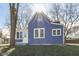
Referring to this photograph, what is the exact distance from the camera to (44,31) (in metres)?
4.17

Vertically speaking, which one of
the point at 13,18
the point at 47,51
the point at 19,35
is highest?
the point at 13,18

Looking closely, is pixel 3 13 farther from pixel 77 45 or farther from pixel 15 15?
pixel 77 45

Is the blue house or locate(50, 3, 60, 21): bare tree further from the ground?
locate(50, 3, 60, 21): bare tree

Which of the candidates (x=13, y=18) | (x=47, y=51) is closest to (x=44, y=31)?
(x=47, y=51)

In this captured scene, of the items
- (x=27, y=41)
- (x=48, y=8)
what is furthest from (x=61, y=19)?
(x=27, y=41)

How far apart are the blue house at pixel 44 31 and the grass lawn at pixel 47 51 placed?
6 cm

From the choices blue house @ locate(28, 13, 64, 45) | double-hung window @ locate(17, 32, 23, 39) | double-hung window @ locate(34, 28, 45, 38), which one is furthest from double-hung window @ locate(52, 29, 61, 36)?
double-hung window @ locate(17, 32, 23, 39)

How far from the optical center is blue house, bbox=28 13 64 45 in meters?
4.16

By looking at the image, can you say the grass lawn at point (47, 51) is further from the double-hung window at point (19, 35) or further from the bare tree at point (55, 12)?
the bare tree at point (55, 12)

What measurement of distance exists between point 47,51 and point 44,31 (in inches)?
9.8

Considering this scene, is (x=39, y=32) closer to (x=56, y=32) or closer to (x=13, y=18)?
(x=56, y=32)

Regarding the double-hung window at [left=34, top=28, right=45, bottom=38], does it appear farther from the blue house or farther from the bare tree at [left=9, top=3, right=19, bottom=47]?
the bare tree at [left=9, top=3, right=19, bottom=47]

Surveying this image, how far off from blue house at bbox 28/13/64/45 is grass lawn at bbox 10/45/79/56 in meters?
0.06

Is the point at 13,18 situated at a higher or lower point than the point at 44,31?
higher
